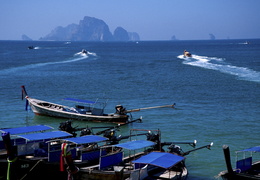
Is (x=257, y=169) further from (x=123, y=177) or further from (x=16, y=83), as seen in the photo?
(x=16, y=83)

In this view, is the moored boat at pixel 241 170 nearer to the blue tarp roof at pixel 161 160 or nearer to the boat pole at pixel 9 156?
the blue tarp roof at pixel 161 160

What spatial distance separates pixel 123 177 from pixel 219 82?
4625 centimetres

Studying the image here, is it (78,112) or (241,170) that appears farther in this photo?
(78,112)

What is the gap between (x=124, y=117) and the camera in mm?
37406

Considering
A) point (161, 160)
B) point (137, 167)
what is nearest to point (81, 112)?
point (137, 167)

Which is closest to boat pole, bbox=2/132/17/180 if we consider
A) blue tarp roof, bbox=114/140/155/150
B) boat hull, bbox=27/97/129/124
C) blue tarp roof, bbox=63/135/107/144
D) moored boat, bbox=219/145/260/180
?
blue tarp roof, bbox=63/135/107/144

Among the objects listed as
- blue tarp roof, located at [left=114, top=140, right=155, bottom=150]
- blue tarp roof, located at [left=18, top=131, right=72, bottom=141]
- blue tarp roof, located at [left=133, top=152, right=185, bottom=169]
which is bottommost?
blue tarp roof, located at [left=133, top=152, right=185, bottom=169]

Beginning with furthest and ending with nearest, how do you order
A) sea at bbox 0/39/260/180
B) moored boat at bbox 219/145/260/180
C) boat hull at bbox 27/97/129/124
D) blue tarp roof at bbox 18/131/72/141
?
boat hull at bbox 27/97/129/124 < sea at bbox 0/39/260/180 < blue tarp roof at bbox 18/131/72/141 < moored boat at bbox 219/145/260/180

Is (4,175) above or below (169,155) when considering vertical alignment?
below

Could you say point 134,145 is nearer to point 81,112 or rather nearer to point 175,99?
point 81,112

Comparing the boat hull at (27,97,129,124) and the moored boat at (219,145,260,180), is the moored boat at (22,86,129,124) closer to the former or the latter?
the boat hull at (27,97,129,124)

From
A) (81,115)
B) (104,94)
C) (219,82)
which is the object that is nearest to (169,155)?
(81,115)

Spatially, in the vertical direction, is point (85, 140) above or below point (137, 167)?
above

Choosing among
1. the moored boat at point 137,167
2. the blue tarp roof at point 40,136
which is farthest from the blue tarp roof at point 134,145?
the blue tarp roof at point 40,136
